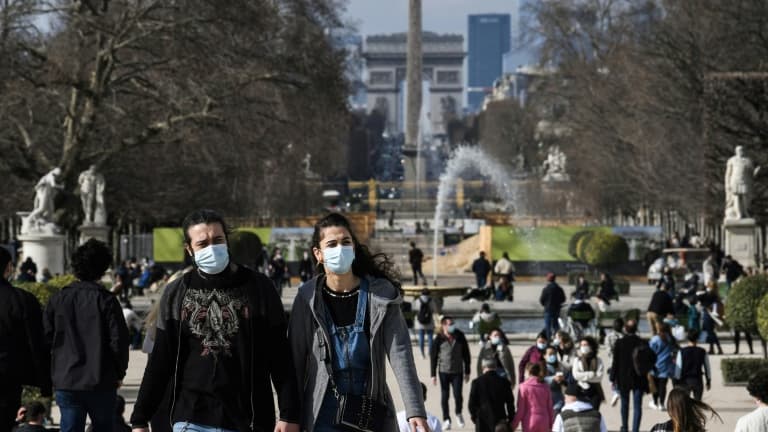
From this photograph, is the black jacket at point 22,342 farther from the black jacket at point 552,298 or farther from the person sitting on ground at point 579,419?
the black jacket at point 552,298

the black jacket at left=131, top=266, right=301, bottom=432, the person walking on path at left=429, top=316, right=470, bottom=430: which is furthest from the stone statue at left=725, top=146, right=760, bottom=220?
the black jacket at left=131, top=266, right=301, bottom=432

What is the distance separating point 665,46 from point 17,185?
55.9ft

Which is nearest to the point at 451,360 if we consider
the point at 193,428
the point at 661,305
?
the point at 661,305

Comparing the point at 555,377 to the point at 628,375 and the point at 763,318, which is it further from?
the point at 763,318

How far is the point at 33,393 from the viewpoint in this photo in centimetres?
1503

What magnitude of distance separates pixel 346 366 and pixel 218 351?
1.59 ft

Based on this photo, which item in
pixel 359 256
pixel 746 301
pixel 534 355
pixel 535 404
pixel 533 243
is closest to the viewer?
pixel 359 256

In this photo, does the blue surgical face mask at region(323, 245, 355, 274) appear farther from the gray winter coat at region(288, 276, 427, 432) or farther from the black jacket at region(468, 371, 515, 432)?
the black jacket at region(468, 371, 515, 432)

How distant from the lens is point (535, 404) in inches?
503

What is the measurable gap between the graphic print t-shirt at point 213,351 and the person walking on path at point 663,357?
10180 millimetres

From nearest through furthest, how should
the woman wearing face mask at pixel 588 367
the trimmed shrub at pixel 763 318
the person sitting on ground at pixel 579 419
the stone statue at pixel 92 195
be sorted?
the person sitting on ground at pixel 579 419, the woman wearing face mask at pixel 588 367, the trimmed shrub at pixel 763 318, the stone statue at pixel 92 195

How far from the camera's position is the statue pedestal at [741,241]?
37.4 metres

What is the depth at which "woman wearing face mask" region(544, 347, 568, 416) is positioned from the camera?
14.3 meters

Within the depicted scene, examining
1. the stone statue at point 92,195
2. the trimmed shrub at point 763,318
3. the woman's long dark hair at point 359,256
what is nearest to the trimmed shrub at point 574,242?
the stone statue at point 92,195
